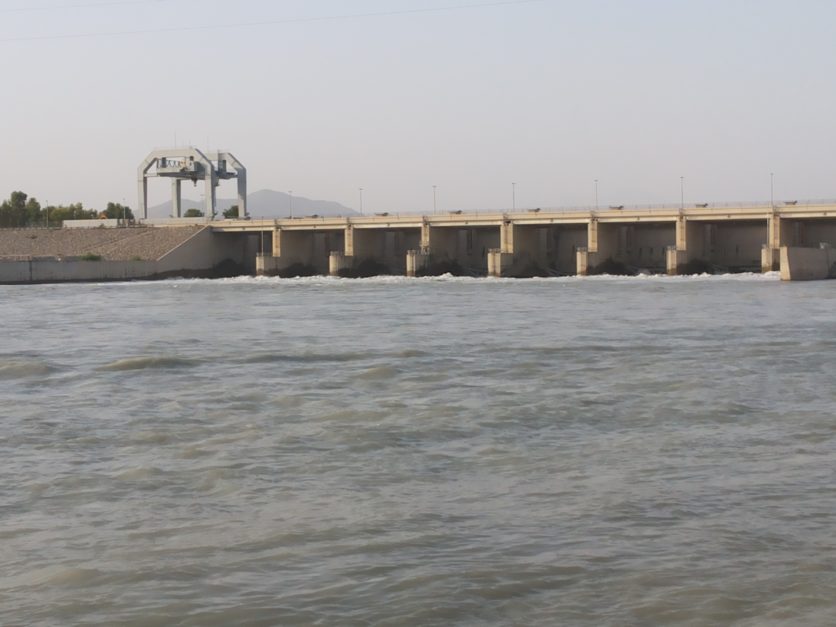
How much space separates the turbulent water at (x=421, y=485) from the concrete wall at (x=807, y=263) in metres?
33.0

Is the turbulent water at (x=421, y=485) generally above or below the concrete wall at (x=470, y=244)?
below

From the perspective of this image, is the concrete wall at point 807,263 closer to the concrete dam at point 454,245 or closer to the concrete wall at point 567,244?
the concrete dam at point 454,245

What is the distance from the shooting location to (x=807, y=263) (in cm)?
5634

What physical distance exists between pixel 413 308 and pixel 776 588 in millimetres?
31726

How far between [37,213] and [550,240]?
61.1 metres

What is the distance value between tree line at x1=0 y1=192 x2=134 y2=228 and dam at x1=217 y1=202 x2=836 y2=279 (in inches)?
1476

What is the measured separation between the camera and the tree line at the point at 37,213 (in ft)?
368

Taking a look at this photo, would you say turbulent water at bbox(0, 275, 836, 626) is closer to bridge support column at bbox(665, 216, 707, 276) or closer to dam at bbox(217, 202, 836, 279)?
bridge support column at bbox(665, 216, 707, 276)

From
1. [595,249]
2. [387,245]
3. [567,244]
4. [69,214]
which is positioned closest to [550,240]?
[567,244]

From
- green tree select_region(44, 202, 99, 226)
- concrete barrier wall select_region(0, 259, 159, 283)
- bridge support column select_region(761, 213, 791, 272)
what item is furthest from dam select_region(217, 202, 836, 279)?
green tree select_region(44, 202, 99, 226)

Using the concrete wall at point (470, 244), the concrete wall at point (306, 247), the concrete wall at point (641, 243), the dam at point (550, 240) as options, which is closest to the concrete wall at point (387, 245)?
the dam at point (550, 240)

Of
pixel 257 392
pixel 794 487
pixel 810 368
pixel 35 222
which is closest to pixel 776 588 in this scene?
pixel 794 487

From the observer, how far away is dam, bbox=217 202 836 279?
64.6m

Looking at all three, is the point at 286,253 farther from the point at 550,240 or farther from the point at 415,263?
the point at 550,240
